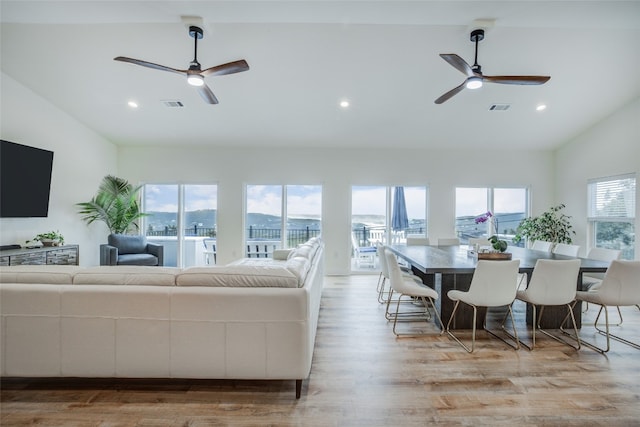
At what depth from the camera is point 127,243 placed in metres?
5.44

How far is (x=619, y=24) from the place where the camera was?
285 cm

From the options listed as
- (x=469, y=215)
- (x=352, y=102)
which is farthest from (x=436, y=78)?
(x=469, y=215)

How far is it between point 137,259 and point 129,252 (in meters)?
0.45

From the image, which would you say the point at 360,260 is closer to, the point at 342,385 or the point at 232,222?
the point at 232,222

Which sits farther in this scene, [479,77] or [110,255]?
[110,255]

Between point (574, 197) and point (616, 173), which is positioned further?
point (574, 197)

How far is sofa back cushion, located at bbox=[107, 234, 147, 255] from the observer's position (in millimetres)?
5375

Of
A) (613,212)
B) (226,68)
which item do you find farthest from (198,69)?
(613,212)

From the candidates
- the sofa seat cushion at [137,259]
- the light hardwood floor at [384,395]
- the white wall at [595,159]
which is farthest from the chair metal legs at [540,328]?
the sofa seat cushion at [137,259]

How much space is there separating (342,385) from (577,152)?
6.36 meters

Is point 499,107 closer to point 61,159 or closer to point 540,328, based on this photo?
point 540,328

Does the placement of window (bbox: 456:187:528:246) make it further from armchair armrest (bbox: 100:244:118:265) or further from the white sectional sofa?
armchair armrest (bbox: 100:244:118:265)

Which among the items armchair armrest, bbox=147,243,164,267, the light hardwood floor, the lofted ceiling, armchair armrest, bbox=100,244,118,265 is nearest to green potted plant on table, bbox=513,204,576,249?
the lofted ceiling

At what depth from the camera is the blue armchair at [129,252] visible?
5.06m
